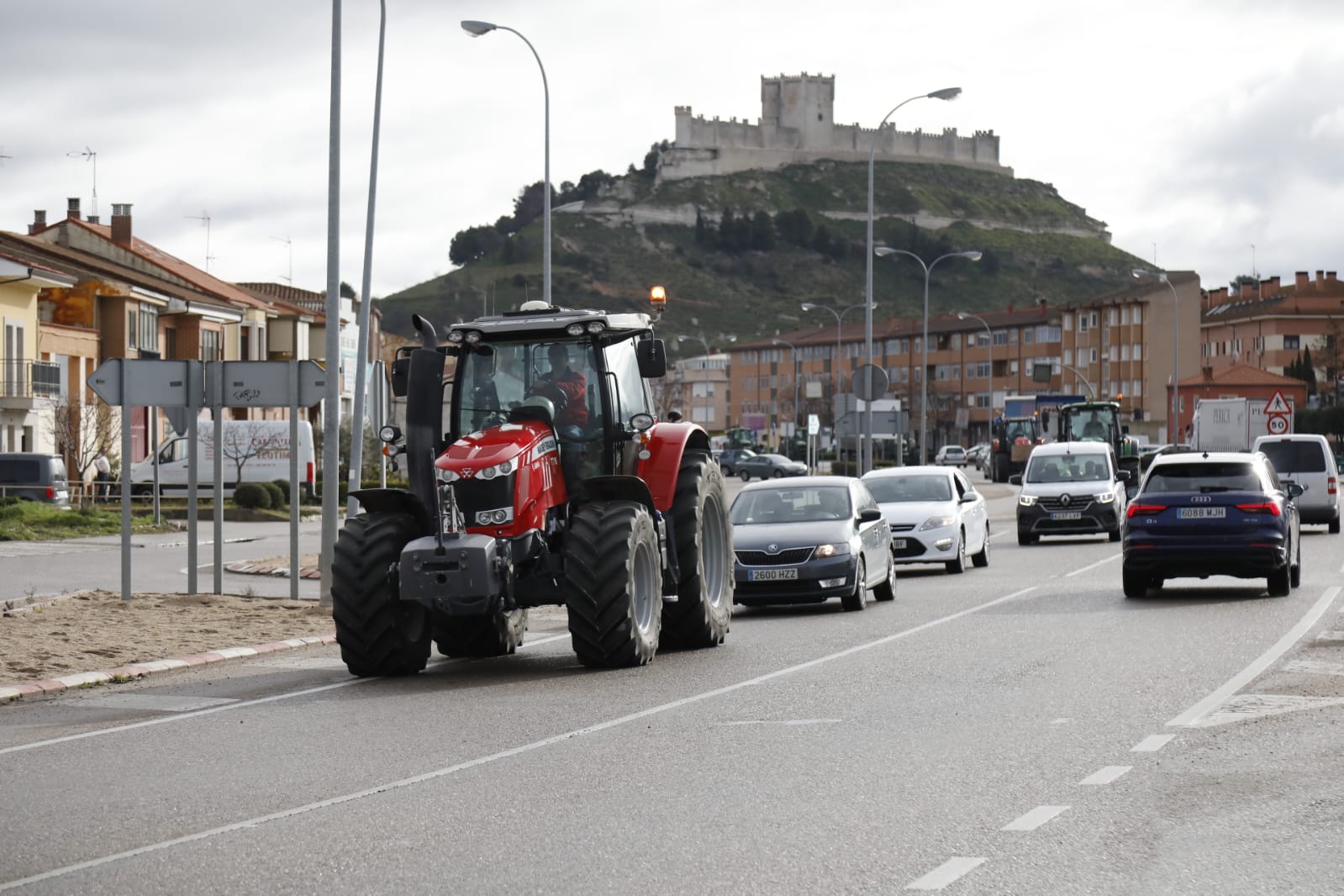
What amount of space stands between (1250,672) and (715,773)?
6060mm

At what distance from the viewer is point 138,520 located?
1758 inches

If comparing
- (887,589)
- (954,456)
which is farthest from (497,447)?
(954,456)

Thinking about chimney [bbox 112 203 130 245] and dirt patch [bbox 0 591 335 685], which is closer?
dirt patch [bbox 0 591 335 685]

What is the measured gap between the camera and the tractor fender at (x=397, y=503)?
15.5 metres

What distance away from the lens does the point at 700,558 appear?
667 inches

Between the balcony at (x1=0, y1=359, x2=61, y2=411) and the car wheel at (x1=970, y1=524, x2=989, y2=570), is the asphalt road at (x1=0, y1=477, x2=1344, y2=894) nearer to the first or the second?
the car wheel at (x1=970, y1=524, x2=989, y2=570)

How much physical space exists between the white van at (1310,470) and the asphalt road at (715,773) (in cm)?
2174

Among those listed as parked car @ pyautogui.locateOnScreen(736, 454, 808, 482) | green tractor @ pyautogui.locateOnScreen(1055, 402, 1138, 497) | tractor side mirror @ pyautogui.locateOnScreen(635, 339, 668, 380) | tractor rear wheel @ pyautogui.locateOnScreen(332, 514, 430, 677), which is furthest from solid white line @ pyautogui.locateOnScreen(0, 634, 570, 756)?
parked car @ pyautogui.locateOnScreen(736, 454, 808, 482)

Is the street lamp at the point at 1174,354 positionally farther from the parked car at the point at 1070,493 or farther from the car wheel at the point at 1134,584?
the car wheel at the point at 1134,584

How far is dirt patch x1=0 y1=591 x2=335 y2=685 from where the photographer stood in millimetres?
16469

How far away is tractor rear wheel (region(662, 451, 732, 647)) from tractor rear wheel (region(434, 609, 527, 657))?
137 centimetres

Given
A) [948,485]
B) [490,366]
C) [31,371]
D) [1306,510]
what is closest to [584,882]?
[490,366]

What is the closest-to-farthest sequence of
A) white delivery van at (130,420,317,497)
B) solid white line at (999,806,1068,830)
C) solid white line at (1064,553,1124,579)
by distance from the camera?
solid white line at (999,806,1068,830) < solid white line at (1064,553,1124,579) < white delivery van at (130,420,317,497)

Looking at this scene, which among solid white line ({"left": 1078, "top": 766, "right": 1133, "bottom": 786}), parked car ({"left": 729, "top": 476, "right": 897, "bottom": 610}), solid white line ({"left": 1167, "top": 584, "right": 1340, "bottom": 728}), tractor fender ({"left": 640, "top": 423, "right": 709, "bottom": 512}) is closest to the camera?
solid white line ({"left": 1078, "top": 766, "right": 1133, "bottom": 786})
